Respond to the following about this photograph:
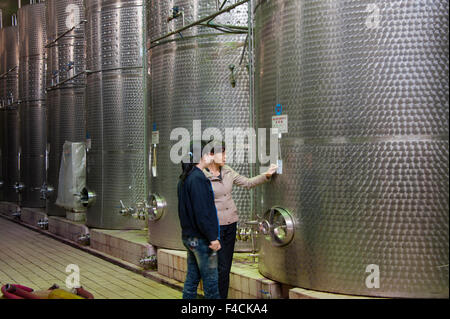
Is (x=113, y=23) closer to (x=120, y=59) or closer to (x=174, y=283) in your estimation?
(x=120, y=59)

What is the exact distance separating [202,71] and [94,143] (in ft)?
11.2

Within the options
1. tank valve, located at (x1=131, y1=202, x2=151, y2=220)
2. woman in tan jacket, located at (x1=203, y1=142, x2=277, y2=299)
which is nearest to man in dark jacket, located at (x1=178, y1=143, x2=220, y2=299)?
woman in tan jacket, located at (x1=203, y1=142, x2=277, y2=299)

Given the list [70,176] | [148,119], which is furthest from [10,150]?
[148,119]

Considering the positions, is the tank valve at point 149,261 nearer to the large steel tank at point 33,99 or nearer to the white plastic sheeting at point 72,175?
the white plastic sheeting at point 72,175

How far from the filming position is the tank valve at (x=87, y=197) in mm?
9516

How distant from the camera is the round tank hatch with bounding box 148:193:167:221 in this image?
7.13 m

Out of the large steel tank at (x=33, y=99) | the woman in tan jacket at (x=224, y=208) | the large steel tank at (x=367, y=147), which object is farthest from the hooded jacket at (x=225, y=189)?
the large steel tank at (x=33, y=99)

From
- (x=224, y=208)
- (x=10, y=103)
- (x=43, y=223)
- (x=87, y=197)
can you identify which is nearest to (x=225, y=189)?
(x=224, y=208)

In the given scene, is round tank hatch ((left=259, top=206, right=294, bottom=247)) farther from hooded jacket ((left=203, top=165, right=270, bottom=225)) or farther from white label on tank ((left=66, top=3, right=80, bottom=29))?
white label on tank ((left=66, top=3, right=80, bottom=29))

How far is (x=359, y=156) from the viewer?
4.28m

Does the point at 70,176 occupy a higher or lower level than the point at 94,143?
A: lower

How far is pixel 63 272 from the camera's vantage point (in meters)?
7.97

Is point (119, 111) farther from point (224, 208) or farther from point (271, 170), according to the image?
point (271, 170)

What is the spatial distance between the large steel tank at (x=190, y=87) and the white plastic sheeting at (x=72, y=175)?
141 inches
